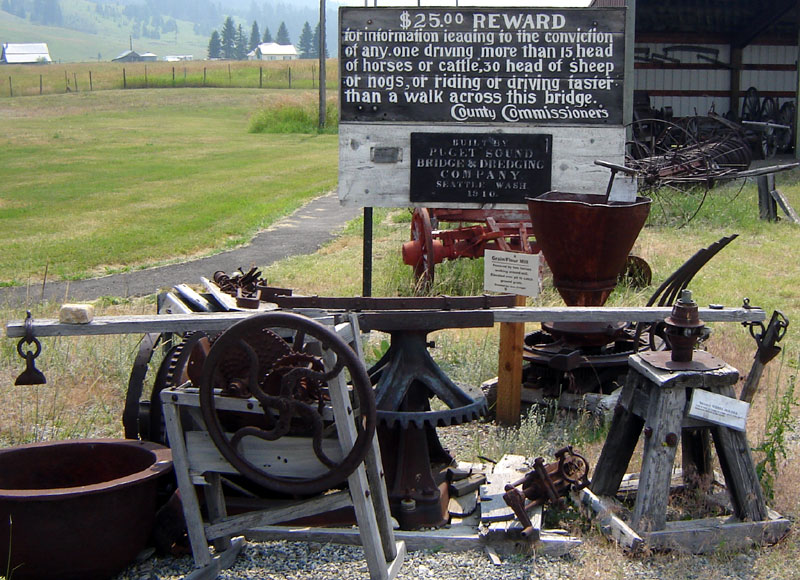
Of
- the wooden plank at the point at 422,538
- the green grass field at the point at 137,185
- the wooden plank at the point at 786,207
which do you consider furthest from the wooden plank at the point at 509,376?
the wooden plank at the point at 786,207

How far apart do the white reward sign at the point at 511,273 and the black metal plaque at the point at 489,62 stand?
4.90 feet

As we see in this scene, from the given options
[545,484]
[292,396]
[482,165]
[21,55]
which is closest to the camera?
[292,396]

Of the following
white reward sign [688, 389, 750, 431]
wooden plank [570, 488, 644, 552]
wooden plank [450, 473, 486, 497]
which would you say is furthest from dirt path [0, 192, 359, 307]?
white reward sign [688, 389, 750, 431]

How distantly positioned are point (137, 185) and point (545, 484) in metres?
18.6

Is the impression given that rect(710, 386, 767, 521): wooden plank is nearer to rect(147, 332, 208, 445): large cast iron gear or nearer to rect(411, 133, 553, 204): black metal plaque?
rect(147, 332, 208, 445): large cast iron gear

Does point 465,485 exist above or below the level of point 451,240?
below

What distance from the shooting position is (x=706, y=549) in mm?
3666

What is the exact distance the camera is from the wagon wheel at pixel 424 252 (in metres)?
8.20

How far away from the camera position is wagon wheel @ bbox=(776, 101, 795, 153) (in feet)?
72.6

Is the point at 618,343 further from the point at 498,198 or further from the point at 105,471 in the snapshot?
the point at 105,471

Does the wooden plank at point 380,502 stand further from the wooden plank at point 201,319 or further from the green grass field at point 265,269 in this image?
the green grass field at point 265,269

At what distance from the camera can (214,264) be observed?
1139 centimetres

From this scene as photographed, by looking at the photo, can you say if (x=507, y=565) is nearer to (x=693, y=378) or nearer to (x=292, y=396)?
(x=693, y=378)

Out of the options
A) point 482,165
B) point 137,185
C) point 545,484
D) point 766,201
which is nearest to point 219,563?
point 545,484
